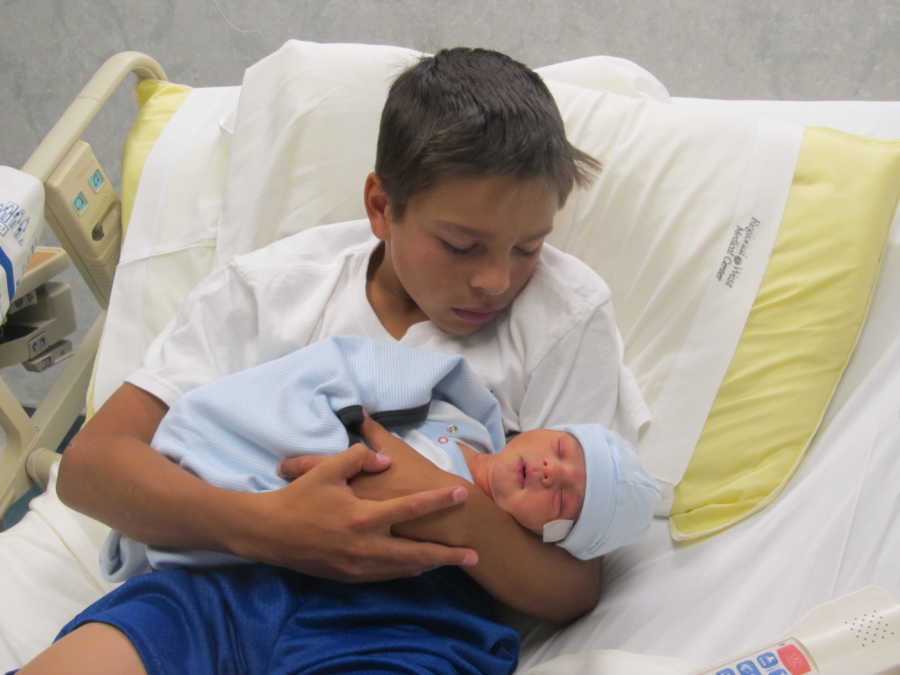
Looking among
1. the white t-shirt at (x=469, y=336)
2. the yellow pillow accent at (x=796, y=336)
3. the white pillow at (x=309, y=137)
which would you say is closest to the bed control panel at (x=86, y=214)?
the white pillow at (x=309, y=137)

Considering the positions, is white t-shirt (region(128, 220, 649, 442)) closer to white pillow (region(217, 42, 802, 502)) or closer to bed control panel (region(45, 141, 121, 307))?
white pillow (region(217, 42, 802, 502))

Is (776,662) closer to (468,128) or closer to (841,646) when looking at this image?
(841,646)

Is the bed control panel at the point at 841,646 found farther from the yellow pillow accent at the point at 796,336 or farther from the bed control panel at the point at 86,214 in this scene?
the bed control panel at the point at 86,214

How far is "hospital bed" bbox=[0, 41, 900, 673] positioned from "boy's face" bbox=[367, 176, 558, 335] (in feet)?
0.99

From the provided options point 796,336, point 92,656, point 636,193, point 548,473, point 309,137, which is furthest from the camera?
point 309,137

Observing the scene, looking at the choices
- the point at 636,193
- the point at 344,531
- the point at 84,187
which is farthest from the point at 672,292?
the point at 84,187

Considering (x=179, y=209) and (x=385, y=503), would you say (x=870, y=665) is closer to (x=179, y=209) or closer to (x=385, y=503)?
(x=385, y=503)

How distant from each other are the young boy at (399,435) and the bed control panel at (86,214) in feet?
2.26

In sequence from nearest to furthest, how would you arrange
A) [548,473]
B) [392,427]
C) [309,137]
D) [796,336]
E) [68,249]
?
[548,473] < [392,427] < [796,336] < [309,137] < [68,249]

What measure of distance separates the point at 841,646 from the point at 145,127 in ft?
5.49

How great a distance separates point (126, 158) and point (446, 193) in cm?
97

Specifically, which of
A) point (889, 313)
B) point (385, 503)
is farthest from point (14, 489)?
point (889, 313)

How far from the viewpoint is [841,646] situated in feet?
1.98

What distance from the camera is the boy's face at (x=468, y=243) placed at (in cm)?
110
